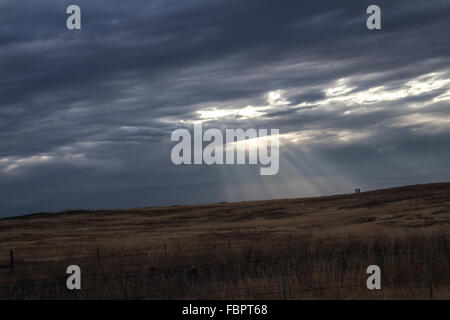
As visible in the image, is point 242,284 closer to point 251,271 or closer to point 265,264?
point 251,271

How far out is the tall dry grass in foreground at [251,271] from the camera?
83.7 feet

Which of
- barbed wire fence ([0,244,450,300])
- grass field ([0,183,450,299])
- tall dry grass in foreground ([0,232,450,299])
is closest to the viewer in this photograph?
barbed wire fence ([0,244,450,300])

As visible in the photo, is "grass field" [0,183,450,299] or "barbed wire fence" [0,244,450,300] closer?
"barbed wire fence" [0,244,450,300]

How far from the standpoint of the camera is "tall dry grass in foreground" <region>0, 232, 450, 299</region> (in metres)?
25.5

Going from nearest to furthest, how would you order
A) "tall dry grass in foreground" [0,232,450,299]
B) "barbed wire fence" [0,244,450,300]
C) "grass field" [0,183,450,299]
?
"barbed wire fence" [0,244,450,300]
"tall dry grass in foreground" [0,232,450,299]
"grass field" [0,183,450,299]

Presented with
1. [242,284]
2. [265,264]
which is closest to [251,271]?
[265,264]

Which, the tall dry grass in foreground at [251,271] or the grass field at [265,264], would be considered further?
the grass field at [265,264]

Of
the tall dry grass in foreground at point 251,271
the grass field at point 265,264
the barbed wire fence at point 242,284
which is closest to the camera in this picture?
the barbed wire fence at point 242,284

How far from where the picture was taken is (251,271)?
33844mm
